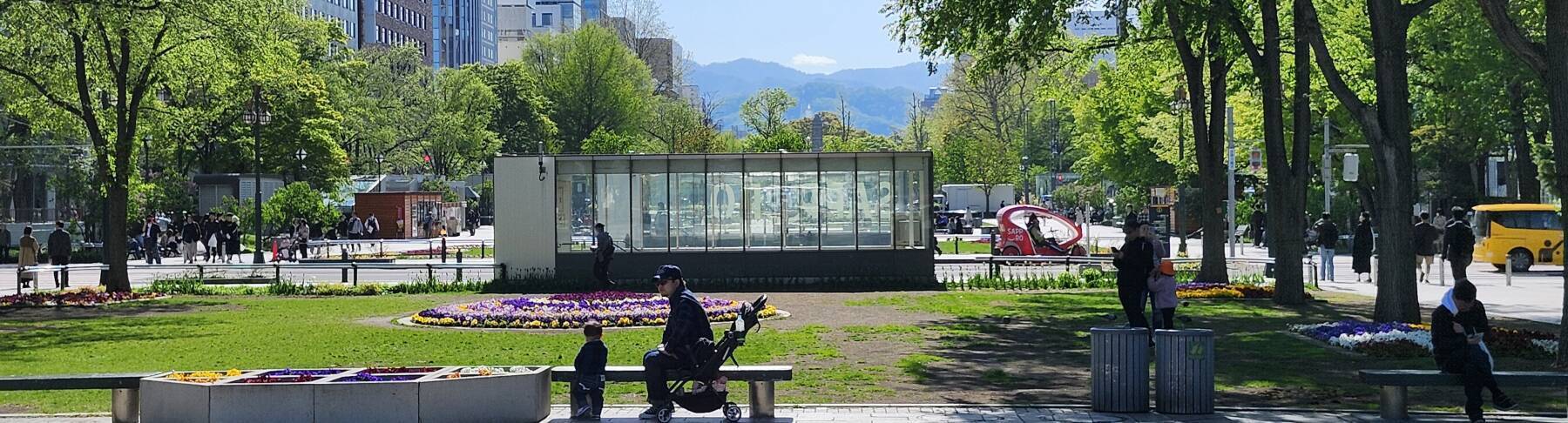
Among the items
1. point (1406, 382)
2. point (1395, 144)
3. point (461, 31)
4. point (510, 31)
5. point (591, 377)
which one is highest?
point (510, 31)

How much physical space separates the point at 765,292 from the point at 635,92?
224 feet

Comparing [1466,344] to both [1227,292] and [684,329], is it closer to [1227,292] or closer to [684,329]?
[684,329]

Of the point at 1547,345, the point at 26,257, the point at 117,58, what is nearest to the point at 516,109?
the point at 26,257

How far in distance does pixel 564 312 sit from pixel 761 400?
12.0 m

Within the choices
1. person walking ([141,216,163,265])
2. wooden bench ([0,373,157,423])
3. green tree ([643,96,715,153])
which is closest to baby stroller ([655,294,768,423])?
wooden bench ([0,373,157,423])

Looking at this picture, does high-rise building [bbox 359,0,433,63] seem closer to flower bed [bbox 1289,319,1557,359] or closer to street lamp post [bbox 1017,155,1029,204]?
street lamp post [bbox 1017,155,1029,204]

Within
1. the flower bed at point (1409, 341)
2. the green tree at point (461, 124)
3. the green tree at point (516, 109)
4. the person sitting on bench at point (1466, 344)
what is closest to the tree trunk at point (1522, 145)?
the flower bed at point (1409, 341)

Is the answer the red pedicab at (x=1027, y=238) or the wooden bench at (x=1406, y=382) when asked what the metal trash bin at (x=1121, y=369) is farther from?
the red pedicab at (x=1027, y=238)

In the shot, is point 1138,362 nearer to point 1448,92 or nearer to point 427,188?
point 1448,92

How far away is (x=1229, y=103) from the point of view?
57.7 meters

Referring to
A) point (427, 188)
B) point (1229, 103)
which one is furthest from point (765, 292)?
point (427, 188)

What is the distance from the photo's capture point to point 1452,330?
13750mm

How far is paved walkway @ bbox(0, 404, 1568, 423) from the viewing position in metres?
13.4

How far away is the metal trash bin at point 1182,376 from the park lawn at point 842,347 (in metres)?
1.18
